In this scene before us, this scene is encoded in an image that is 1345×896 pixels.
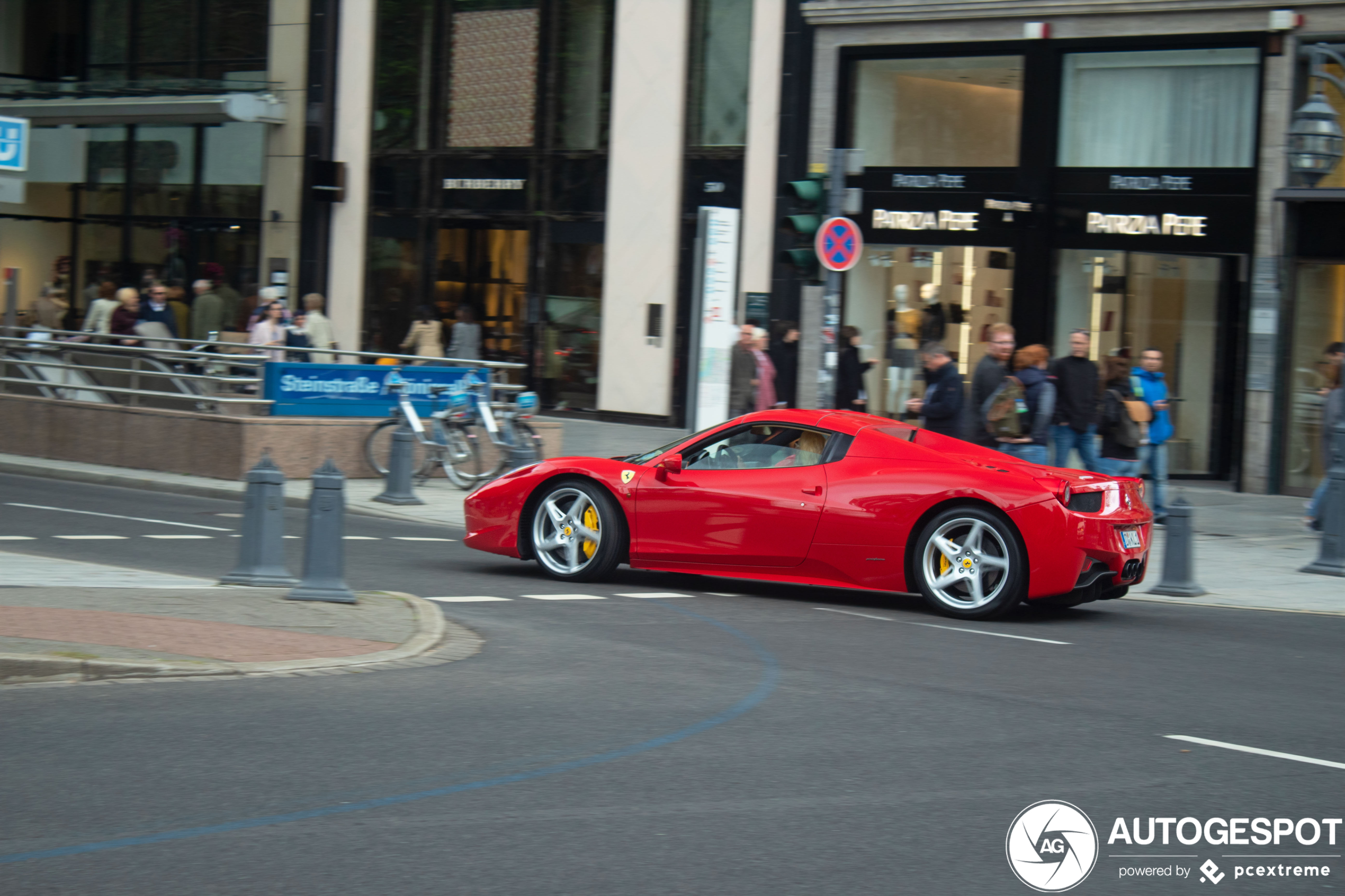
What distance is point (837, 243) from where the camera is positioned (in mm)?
14781

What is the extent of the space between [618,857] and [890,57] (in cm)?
1960

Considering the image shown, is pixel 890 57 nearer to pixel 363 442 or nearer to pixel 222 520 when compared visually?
pixel 363 442

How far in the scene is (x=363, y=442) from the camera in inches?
701

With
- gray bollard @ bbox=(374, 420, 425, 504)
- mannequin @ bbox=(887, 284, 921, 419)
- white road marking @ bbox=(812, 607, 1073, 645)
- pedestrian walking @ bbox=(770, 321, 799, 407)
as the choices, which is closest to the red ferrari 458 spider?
white road marking @ bbox=(812, 607, 1073, 645)

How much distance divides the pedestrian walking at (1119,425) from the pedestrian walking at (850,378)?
3792mm

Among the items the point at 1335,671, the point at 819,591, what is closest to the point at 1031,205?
the point at 819,591

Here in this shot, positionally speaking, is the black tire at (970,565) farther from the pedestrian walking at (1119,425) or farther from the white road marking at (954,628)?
the pedestrian walking at (1119,425)

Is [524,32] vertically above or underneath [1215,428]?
above

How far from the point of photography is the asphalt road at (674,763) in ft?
15.2

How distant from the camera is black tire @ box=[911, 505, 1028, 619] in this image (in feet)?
31.8

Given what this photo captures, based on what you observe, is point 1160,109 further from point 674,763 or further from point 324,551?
point 674,763

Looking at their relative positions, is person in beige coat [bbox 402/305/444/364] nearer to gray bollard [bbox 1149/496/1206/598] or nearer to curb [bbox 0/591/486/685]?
gray bollard [bbox 1149/496/1206/598]

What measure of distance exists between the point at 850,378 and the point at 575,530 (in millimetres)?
8680

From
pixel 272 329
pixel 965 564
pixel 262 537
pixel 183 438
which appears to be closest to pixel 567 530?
pixel 262 537
